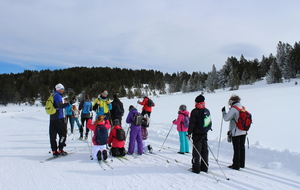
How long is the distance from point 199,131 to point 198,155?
1.88ft

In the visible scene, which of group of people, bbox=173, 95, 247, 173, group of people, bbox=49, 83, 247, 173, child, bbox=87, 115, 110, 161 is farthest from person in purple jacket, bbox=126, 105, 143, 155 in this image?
group of people, bbox=173, 95, 247, 173

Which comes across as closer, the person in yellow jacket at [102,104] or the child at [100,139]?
the child at [100,139]

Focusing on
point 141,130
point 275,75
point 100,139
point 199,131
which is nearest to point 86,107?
point 141,130

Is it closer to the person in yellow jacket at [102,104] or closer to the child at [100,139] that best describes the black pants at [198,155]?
the child at [100,139]

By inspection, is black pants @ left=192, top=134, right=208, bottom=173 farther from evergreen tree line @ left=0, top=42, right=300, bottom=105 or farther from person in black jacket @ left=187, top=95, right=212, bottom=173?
evergreen tree line @ left=0, top=42, right=300, bottom=105

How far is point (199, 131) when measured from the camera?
15.8 feet

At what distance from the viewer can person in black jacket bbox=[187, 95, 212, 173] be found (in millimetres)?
4766

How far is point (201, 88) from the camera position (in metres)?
73.9

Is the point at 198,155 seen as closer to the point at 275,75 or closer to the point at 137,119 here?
the point at 137,119

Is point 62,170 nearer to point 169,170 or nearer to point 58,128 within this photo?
point 58,128

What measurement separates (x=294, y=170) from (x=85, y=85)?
288 ft

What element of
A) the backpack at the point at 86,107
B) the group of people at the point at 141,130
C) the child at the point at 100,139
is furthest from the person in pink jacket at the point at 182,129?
the backpack at the point at 86,107

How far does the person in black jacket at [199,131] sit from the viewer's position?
15.6 feet

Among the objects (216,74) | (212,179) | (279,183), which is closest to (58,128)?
(212,179)
